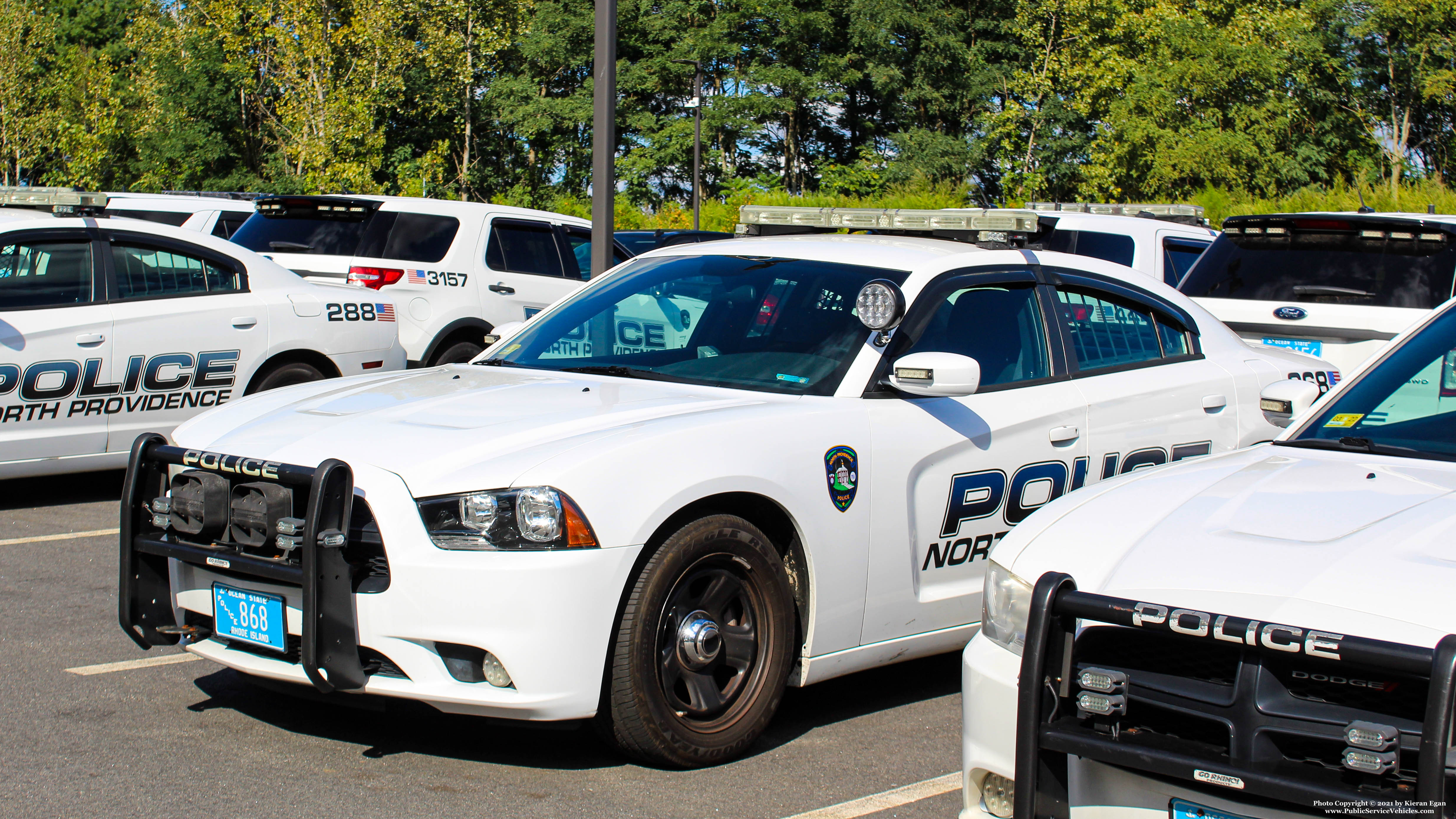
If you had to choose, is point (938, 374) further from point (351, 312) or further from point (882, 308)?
point (351, 312)

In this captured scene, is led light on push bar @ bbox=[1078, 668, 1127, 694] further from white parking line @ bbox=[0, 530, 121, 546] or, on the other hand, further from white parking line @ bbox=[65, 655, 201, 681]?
white parking line @ bbox=[0, 530, 121, 546]

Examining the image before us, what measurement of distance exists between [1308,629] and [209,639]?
128 inches

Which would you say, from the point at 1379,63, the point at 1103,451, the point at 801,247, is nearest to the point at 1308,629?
the point at 1103,451

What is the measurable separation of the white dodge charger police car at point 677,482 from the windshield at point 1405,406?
893mm

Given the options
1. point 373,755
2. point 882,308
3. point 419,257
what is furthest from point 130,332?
point 882,308

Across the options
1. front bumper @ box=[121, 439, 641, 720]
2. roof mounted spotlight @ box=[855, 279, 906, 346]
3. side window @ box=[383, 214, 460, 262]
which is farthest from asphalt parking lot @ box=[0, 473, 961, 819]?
side window @ box=[383, 214, 460, 262]

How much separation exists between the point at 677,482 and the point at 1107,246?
24.3 ft

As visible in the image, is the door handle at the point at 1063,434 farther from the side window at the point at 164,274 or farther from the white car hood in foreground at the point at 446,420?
the side window at the point at 164,274

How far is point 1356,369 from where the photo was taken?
169 inches

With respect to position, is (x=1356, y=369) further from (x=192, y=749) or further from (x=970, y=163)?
(x=970, y=163)

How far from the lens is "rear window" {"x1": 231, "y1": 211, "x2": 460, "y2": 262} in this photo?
11164 millimetres

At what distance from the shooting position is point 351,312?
31.0 ft

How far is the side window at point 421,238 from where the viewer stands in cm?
1118

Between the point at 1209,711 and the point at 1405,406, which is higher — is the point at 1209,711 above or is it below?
below
